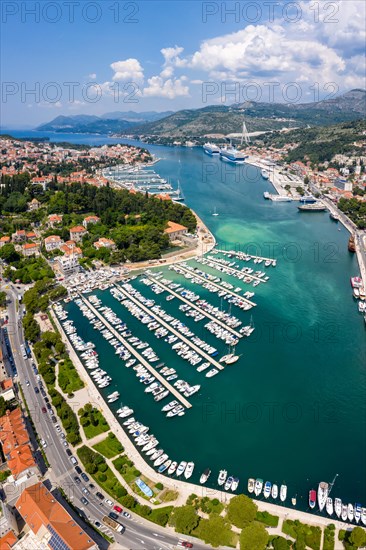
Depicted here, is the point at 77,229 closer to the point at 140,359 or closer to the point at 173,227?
the point at 173,227

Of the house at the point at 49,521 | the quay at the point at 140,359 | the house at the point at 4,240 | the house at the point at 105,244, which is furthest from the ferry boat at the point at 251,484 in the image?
the house at the point at 4,240

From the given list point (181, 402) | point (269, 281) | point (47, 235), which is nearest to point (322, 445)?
point (181, 402)

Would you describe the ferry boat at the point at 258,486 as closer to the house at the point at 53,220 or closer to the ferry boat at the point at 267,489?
the ferry boat at the point at 267,489

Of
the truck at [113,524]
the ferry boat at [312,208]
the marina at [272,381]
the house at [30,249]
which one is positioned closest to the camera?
the truck at [113,524]

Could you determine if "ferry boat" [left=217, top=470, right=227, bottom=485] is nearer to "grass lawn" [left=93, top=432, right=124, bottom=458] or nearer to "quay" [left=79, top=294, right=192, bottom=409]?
"quay" [left=79, top=294, right=192, bottom=409]

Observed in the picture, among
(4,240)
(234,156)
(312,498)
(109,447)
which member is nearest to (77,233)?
(4,240)

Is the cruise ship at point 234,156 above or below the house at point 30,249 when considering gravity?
above
